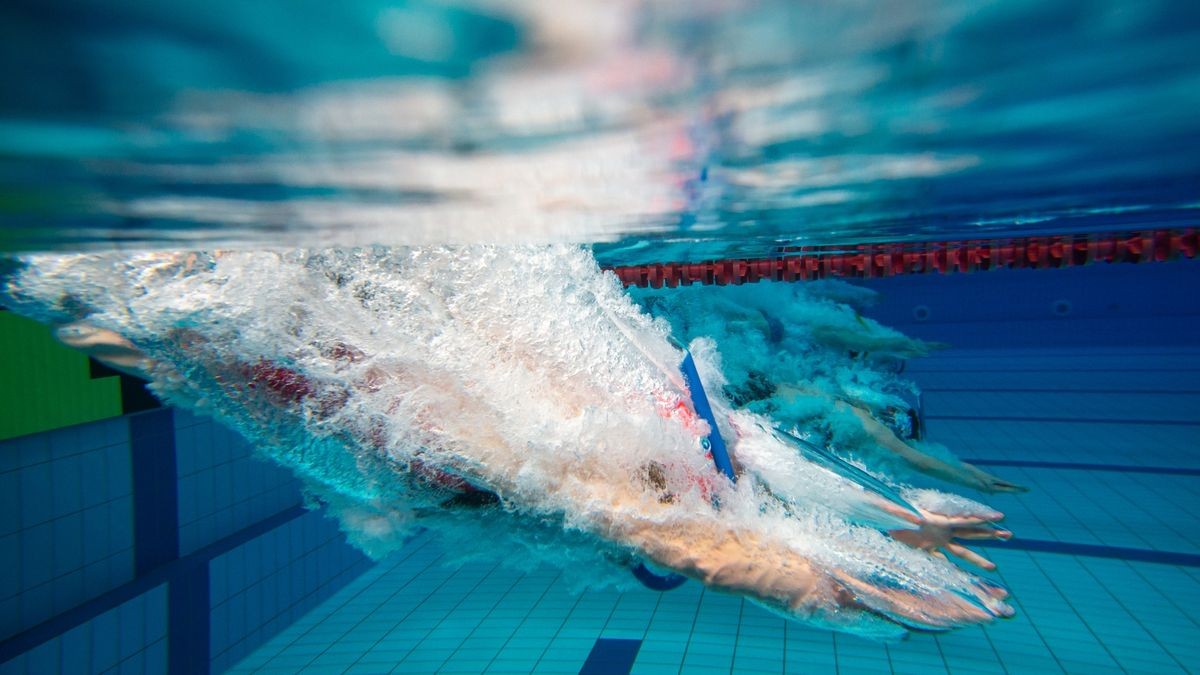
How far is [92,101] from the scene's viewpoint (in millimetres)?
933

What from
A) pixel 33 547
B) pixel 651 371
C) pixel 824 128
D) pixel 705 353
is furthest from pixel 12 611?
pixel 824 128

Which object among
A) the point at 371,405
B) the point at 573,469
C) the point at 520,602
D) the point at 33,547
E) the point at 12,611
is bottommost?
the point at 520,602

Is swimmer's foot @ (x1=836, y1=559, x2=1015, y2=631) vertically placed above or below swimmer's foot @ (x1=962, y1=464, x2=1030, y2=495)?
above

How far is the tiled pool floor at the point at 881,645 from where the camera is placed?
3826mm

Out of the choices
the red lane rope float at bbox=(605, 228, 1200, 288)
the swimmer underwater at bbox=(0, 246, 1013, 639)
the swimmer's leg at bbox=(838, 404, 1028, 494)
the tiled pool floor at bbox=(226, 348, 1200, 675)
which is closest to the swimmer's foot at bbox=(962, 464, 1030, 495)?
the swimmer's leg at bbox=(838, 404, 1028, 494)

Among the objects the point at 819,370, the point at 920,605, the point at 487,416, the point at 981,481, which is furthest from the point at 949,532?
the point at 819,370

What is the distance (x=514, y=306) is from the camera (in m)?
2.45

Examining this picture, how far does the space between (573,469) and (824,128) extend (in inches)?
56.6

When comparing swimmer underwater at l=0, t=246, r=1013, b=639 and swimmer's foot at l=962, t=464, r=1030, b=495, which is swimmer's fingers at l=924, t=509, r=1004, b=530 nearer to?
swimmer underwater at l=0, t=246, r=1013, b=639

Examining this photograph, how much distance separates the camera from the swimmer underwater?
2.11 meters

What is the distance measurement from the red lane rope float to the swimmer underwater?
1878mm

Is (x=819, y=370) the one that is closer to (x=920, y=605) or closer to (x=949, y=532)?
(x=949, y=532)

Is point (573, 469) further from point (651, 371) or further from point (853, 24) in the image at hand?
point (853, 24)

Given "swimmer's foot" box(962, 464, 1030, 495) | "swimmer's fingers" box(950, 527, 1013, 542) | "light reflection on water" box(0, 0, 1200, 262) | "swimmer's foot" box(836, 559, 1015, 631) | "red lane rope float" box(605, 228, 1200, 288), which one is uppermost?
"light reflection on water" box(0, 0, 1200, 262)
